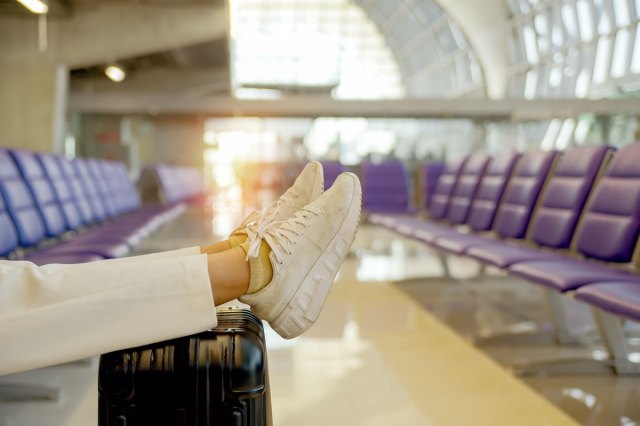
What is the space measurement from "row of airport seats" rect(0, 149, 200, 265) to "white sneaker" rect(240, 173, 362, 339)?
128 cm

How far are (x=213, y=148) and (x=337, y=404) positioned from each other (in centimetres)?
A: 1842

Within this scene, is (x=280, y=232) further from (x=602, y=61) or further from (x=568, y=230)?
(x=602, y=61)

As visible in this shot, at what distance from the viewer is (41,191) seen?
3.43m

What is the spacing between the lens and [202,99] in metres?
16.2

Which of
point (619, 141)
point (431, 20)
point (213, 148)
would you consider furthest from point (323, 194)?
point (431, 20)

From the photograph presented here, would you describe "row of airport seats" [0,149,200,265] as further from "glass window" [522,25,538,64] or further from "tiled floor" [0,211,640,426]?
Answer: "glass window" [522,25,538,64]

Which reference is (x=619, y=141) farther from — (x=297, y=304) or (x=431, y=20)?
(x=297, y=304)

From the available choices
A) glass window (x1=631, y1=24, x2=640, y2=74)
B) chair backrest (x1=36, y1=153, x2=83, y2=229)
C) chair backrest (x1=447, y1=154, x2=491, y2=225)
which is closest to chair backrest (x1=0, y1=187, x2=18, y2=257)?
chair backrest (x1=36, y1=153, x2=83, y2=229)

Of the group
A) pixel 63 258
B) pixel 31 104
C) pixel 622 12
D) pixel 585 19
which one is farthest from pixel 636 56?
pixel 63 258

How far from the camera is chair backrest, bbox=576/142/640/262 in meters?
2.68

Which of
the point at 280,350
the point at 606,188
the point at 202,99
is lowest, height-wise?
the point at 280,350

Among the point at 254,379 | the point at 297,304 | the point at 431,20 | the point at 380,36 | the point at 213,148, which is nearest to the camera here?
the point at 254,379

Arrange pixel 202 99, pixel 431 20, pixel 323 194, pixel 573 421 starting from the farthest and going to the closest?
pixel 431 20 < pixel 202 99 < pixel 573 421 < pixel 323 194

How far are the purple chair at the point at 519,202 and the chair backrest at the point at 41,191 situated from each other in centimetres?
212
